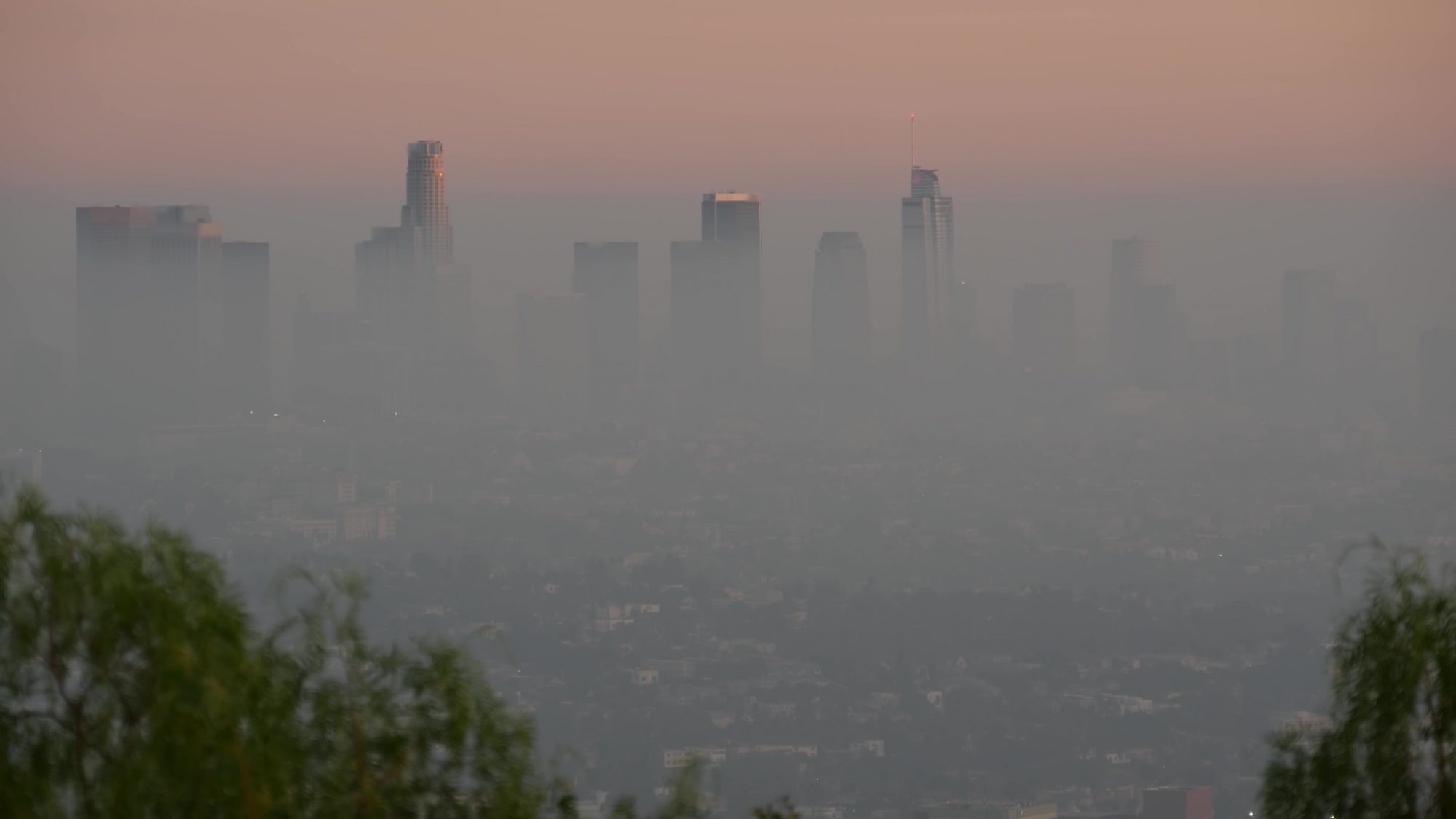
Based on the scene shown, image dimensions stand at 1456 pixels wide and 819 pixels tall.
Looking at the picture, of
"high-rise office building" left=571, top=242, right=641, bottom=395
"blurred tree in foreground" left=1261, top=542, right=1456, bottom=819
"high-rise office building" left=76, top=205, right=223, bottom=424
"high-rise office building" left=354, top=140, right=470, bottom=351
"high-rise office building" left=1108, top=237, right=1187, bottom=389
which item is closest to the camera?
"blurred tree in foreground" left=1261, top=542, right=1456, bottom=819

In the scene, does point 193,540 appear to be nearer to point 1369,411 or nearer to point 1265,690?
point 1265,690

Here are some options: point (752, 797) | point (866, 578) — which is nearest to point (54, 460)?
point (752, 797)

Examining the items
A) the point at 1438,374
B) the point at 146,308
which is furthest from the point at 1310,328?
the point at 146,308

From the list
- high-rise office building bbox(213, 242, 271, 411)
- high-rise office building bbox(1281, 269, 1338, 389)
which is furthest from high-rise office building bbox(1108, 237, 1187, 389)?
high-rise office building bbox(213, 242, 271, 411)

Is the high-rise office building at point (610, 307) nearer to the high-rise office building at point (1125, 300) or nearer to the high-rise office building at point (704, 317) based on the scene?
the high-rise office building at point (704, 317)

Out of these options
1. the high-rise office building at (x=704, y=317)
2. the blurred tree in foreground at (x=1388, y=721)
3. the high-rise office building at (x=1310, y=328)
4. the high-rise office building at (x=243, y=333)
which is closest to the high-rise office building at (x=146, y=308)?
the high-rise office building at (x=243, y=333)

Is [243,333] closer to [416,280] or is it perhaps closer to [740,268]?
[416,280]

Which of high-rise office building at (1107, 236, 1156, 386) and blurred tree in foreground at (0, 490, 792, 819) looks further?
high-rise office building at (1107, 236, 1156, 386)

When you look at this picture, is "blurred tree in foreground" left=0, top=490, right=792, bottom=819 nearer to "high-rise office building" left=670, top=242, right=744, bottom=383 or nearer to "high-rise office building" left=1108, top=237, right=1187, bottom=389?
"high-rise office building" left=670, top=242, right=744, bottom=383
